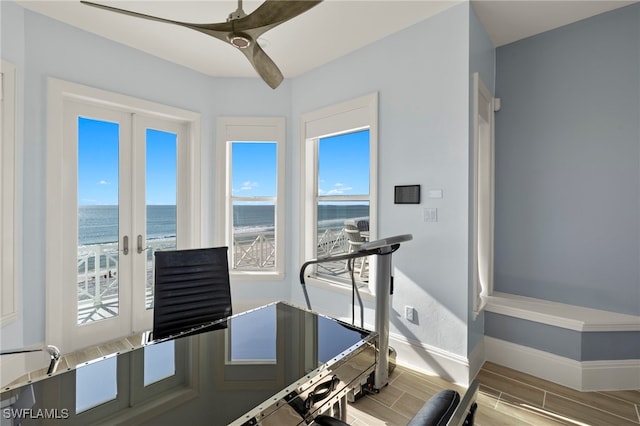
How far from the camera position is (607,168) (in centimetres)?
252

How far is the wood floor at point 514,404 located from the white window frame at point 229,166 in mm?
1977

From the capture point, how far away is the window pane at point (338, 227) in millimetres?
3252

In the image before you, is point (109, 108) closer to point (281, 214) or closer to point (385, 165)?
point (281, 214)

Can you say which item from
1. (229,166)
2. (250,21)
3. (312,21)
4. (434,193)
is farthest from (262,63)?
(229,166)

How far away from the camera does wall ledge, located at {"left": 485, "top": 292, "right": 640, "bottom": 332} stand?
228 centimetres

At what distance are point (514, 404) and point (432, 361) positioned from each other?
1.94 ft

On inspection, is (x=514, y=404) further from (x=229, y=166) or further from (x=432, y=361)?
(x=229, y=166)

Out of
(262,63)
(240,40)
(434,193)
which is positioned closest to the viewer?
(240,40)

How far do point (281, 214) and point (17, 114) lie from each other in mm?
2507

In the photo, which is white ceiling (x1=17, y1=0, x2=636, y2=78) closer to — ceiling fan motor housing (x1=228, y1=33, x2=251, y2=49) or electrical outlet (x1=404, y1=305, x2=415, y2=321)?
ceiling fan motor housing (x1=228, y1=33, x2=251, y2=49)

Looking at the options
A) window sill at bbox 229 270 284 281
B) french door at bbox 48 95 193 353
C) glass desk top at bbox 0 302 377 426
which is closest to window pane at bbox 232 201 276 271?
window sill at bbox 229 270 284 281

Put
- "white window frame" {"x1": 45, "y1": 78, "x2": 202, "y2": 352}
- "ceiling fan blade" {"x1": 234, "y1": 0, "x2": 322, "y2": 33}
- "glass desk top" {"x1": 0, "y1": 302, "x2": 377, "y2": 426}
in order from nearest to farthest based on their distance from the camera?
"glass desk top" {"x1": 0, "y1": 302, "x2": 377, "y2": 426}, "ceiling fan blade" {"x1": 234, "y1": 0, "x2": 322, "y2": 33}, "white window frame" {"x1": 45, "y1": 78, "x2": 202, "y2": 352}

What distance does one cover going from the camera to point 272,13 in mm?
A: 1298

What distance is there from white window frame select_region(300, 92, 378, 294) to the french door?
56.1 inches
